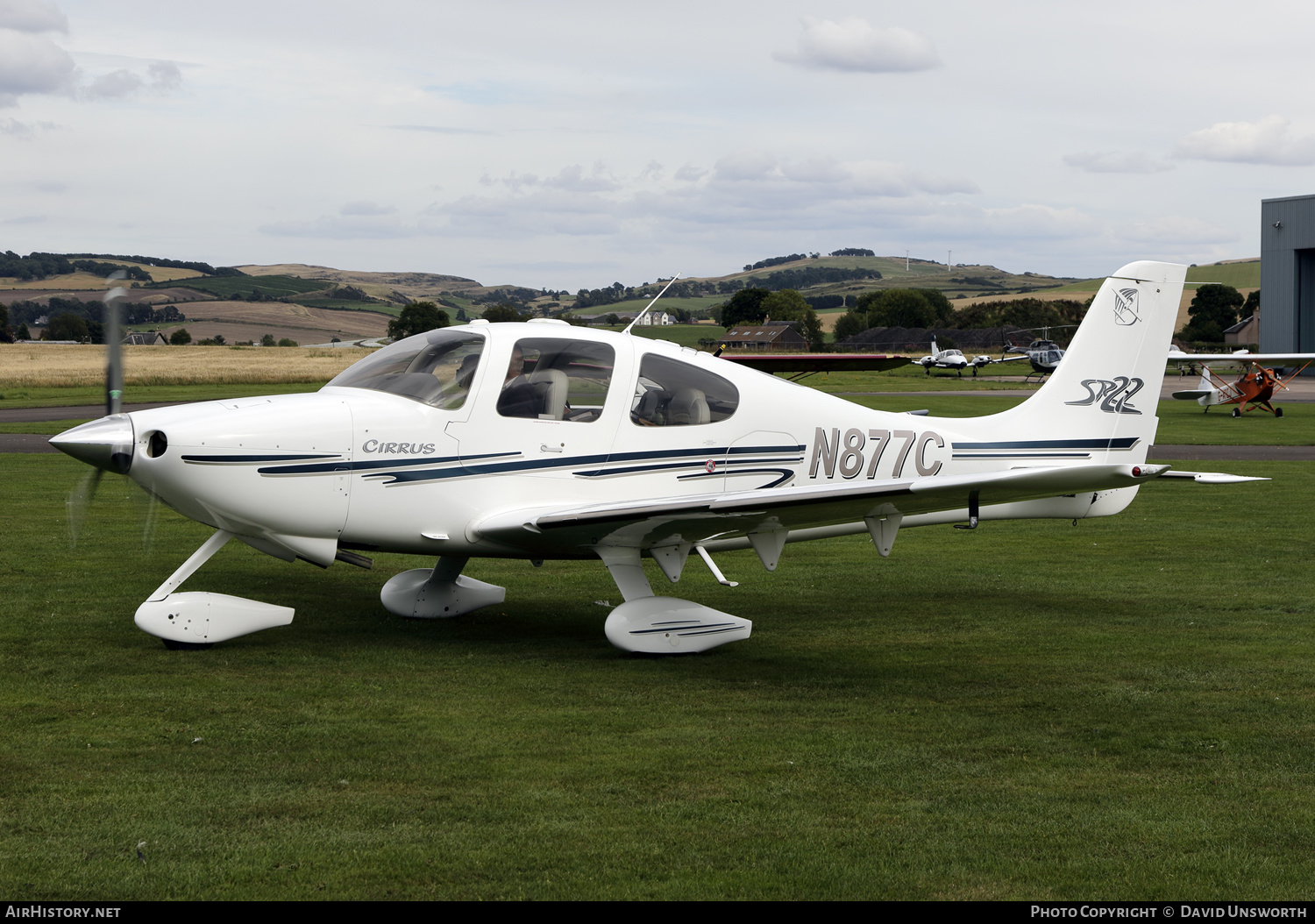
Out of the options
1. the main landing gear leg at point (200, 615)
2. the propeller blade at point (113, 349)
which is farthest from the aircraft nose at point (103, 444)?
the propeller blade at point (113, 349)

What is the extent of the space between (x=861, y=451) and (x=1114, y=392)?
2258 millimetres

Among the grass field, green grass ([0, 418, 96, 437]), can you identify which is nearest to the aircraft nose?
green grass ([0, 418, 96, 437])

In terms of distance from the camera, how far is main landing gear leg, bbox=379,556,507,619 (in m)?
Answer: 9.22

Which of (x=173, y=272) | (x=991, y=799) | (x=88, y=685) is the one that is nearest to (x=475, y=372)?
(x=88, y=685)

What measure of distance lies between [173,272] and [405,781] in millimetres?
163539

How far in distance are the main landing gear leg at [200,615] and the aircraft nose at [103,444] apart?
943 millimetres

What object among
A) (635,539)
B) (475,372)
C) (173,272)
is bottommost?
(635,539)

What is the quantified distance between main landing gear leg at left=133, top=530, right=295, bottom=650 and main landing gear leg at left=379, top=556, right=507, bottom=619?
122 cm

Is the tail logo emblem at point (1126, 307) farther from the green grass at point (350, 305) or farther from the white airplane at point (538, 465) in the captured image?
the green grass at point (350, 305)

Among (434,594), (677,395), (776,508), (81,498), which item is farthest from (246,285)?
(776,508)

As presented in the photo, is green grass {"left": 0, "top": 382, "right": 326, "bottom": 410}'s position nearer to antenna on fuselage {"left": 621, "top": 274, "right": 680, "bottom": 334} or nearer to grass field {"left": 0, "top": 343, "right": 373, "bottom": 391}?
grass field {"left": 0, "top": 343, "right": 373, "bottom": 391}

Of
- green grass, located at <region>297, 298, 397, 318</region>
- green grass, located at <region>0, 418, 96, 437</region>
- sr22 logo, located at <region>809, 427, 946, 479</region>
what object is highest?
green grass, located at <region>297, 298, 397, 318</region>
